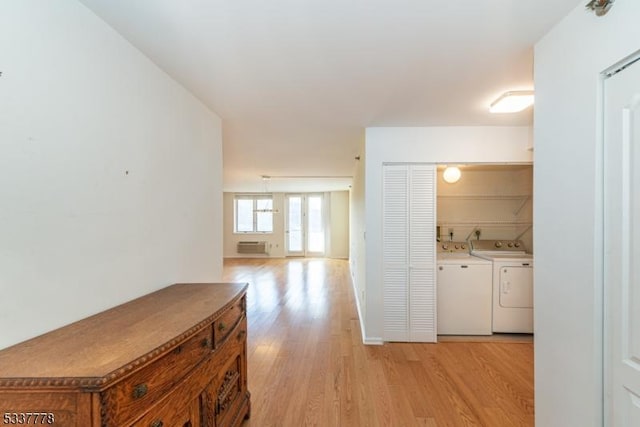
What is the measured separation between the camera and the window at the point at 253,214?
9.70 meters

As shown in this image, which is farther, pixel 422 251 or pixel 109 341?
pixel 422 251

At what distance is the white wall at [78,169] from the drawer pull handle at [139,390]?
1.61 feet

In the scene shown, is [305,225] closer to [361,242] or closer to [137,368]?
[361,242]

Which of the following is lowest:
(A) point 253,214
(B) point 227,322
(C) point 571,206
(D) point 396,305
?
(D) point 396,305

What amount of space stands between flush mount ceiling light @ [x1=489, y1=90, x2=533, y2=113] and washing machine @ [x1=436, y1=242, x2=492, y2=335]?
1.78 meters

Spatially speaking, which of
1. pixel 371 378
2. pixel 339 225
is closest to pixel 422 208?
pixel 371 378

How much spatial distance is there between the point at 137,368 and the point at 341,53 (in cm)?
177

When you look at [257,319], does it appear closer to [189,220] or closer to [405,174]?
[189,220]

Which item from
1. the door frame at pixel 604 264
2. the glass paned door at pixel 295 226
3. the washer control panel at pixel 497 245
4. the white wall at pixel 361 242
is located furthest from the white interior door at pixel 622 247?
the glass paned door at pixel 295 226

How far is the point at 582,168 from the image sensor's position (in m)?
1.27

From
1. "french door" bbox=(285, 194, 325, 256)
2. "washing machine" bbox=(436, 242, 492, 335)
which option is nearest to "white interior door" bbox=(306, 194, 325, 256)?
"french door" bbox=(285, 194, 325, 256)

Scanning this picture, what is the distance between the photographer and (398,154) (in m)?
3.18

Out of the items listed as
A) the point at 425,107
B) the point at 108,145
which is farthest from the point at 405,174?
the point at 108,145

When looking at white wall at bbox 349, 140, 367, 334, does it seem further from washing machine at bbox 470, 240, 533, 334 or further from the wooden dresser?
the wooden dresser
